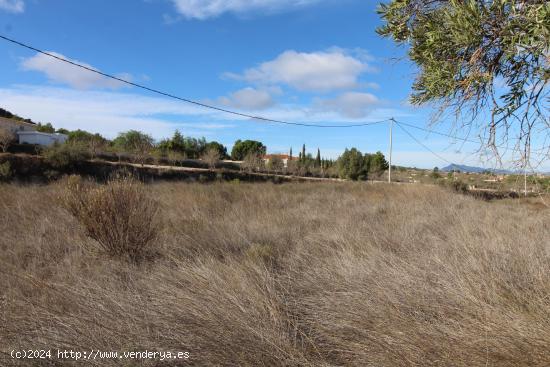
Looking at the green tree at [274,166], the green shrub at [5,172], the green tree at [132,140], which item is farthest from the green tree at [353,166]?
the green shrub at [5,172]

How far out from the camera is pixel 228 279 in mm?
3678

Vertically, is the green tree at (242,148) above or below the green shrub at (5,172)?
above

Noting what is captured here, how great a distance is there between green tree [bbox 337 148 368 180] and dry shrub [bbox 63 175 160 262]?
4466cm

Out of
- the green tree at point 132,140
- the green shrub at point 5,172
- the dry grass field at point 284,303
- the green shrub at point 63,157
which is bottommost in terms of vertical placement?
the dry grass field at point 284,303

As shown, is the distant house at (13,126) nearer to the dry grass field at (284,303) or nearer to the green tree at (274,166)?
the green tree at (274,166)

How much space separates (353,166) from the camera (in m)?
49.6

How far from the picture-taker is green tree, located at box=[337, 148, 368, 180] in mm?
49000

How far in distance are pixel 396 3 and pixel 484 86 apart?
1.11m

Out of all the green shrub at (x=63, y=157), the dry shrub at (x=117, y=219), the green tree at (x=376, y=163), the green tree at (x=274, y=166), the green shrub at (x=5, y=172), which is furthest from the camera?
the green tree at (x=376, y=163)

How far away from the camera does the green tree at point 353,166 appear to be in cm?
4900

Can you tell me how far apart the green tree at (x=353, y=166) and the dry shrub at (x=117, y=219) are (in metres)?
44.7

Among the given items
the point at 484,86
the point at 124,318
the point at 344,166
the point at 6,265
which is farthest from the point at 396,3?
the point at 344,166

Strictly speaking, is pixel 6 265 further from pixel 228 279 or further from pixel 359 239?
pixel 359 239

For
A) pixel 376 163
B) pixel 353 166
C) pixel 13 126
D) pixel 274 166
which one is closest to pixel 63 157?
pixel 274 166
